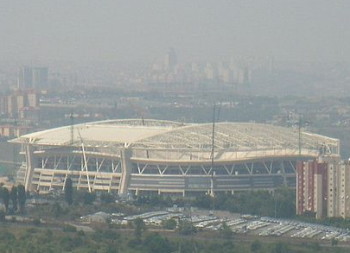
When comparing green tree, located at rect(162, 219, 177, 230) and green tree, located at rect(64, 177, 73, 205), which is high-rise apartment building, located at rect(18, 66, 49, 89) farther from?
green tree, located at rect(162, 219, 177, 230)

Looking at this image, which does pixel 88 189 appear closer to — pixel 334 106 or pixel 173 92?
pixel 334 106

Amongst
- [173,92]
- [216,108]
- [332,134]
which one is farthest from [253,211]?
[173,92]

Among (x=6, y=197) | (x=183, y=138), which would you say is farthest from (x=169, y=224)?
(x=183, y=138)

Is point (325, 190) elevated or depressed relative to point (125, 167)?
depressed

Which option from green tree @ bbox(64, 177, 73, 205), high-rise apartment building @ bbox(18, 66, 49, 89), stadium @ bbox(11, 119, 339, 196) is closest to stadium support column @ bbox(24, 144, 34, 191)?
stadium @ bbox(11, 119, 339, 196)

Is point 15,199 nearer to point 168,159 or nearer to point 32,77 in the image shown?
point 168,159

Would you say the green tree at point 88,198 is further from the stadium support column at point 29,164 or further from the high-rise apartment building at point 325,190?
the stadium support column at point 29,164
